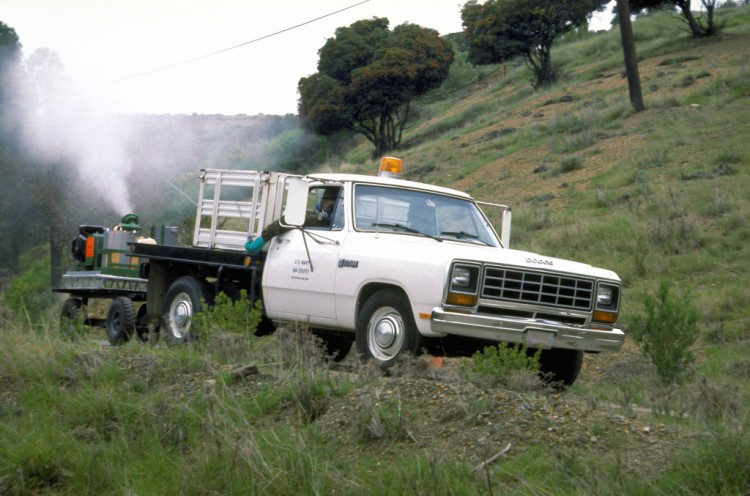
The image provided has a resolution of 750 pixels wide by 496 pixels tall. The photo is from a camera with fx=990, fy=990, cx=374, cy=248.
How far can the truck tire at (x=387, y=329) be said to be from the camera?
8211mm

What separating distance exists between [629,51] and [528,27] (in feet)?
59.7

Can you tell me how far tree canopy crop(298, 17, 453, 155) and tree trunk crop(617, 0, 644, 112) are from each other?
19604 mm

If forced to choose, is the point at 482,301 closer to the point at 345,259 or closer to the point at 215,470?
the point at 345,259

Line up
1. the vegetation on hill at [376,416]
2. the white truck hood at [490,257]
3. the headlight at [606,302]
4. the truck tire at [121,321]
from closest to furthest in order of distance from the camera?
the vegetation on hill at [376,416], the white truck hood at [490,257], the headlight at [606,302], the truck tire at [121,321]

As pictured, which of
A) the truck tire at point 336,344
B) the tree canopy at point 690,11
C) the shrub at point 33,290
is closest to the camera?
the truck tire at point 336,344

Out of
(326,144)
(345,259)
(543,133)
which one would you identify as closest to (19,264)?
(326,144)

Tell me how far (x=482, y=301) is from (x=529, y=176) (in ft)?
57.6

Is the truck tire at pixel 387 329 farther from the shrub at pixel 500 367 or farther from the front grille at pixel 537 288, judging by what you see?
the shrub at pixel 500 367

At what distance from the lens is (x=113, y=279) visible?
1328cm

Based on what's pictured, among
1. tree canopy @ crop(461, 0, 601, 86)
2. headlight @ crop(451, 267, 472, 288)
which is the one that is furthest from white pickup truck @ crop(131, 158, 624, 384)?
tree canopy @ crop(461, 0, 601, 86)

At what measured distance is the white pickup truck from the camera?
800cm

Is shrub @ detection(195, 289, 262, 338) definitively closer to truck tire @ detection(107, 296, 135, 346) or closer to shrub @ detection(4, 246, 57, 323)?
truck tire @ detection(107, 296, 135, 346)

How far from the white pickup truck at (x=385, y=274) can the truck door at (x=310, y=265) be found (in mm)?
15

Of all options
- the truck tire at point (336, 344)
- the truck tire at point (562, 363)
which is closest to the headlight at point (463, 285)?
the truck tire at point (562, 363)
